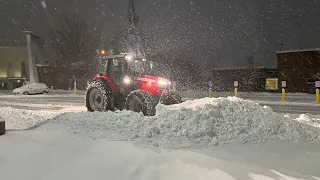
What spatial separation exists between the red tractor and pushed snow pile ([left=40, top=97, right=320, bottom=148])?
2671mm

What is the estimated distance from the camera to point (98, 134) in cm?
704

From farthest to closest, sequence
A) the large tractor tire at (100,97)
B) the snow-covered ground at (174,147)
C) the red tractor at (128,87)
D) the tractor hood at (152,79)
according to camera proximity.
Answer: the large tractor tire at (100,97)
the tractor hood at (152,79)
the red tractor at (128,87)
the snow-covered ground at (174,147)

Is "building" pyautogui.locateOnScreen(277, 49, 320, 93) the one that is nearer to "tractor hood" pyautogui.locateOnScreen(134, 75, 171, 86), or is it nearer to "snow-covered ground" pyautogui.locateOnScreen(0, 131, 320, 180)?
"tractor hood" pyautogui.locateOnScreen(134, 75, 171, 86)

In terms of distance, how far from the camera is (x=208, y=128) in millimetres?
6430

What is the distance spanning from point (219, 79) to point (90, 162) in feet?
128

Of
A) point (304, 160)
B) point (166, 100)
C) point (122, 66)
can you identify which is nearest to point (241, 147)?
point (304, 160)

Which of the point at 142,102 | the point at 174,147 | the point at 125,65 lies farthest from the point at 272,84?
the point at 174,147

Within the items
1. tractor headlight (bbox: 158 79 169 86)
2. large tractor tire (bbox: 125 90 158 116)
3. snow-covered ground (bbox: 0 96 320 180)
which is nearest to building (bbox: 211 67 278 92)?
tractor headlight (bbox: 158 79 169 86)

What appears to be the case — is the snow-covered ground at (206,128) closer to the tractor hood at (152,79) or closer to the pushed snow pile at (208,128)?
the pushed snow pile at (208,128)

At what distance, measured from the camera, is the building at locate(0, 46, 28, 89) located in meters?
49.5

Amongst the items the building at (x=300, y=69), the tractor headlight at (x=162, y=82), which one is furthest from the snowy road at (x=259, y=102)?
the building at (x=300, y=69)

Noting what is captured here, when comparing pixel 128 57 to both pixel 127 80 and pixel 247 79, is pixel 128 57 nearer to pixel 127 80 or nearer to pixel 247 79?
pixel 127 80

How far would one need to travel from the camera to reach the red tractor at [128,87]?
10.6m

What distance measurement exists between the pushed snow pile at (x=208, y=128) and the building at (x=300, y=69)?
28012 mm
